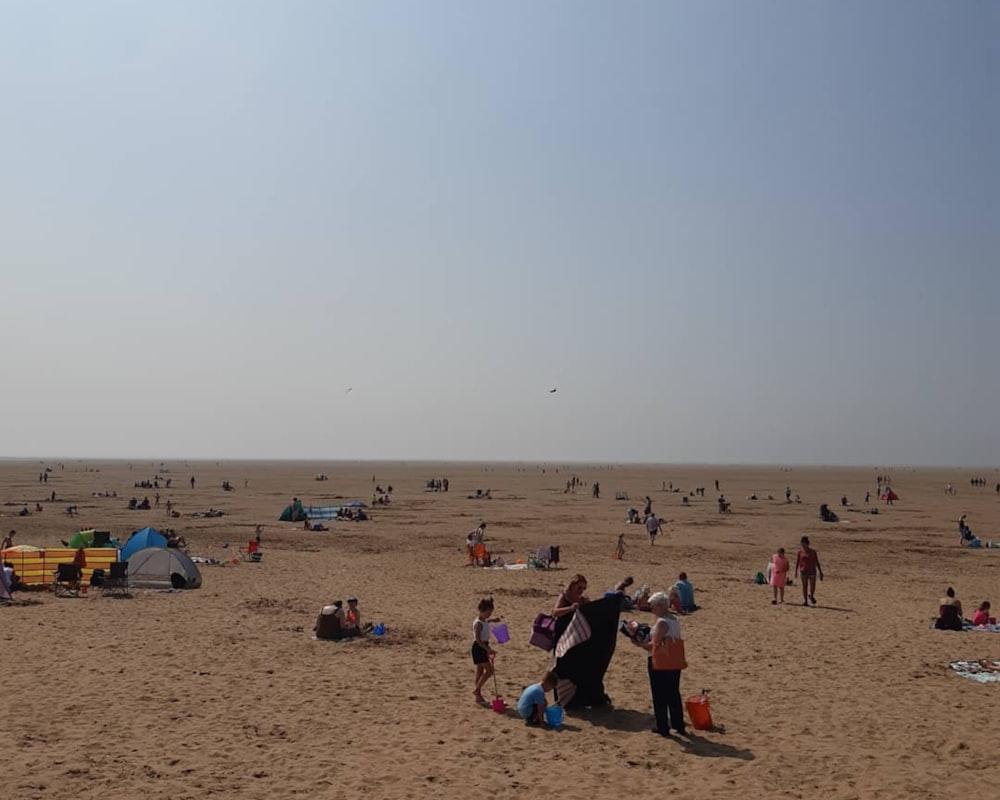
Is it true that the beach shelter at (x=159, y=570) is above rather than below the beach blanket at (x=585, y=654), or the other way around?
below

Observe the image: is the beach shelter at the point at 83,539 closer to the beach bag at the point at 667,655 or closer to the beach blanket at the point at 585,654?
the beach blanket at the point at 585,654

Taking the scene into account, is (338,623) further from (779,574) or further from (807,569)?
(807,569)

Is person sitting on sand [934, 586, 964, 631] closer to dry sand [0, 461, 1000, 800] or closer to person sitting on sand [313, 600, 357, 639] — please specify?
dry sand [0, 461, 1000, 800]

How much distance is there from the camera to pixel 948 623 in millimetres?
15578

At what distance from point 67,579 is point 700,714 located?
16.3 meters

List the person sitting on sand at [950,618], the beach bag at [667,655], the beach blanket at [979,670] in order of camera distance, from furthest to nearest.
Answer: the person sitting on sand at [950,618] → the beach blanket at [979,670] → the beach bag at [667,655]

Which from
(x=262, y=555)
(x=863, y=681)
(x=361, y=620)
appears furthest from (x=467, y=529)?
(x=863, y=681)

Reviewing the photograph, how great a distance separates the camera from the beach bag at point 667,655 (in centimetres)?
946

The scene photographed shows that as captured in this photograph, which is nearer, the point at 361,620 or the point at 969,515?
the point at 361,620

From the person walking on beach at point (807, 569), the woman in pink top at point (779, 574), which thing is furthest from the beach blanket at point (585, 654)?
the person walking on beach at point (807, 569)

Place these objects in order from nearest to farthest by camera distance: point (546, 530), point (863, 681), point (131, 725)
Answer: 1. point (131, 725)
2. point (863, 681)
3. point (546, 530)

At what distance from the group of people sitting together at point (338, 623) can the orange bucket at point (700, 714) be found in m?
7.19

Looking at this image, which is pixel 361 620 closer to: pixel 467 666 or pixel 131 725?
pixel 467 666

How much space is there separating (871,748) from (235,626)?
38.0 feet
